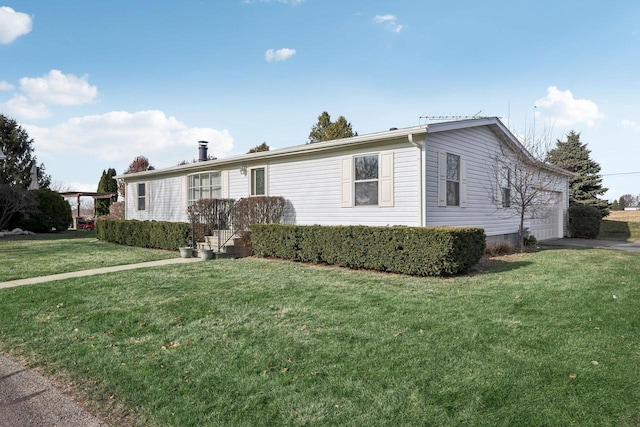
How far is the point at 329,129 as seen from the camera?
28.2 m

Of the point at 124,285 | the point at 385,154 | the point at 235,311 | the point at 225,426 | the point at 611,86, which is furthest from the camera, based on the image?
the point at 611,86

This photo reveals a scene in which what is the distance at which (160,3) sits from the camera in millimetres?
9656

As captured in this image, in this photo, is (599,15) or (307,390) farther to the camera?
(599,15)

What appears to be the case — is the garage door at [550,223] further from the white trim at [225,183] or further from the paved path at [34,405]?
the paved path at [34,405]

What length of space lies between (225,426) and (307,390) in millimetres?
642

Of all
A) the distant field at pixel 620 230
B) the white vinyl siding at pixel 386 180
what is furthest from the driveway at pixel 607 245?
the white vinyl siding at pixel 386 180

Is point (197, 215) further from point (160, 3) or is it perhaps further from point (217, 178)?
point (160, 3)

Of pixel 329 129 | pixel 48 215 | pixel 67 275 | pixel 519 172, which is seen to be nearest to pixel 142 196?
pixel 48 215

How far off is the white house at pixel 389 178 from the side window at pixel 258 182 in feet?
0.11

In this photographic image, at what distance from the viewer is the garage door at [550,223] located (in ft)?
47.6

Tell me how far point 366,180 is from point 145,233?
7697mm

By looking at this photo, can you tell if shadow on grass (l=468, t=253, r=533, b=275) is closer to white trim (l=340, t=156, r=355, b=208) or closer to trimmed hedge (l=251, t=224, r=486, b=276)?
trimmed hedge (l=251, t=224, r=486, b=276)

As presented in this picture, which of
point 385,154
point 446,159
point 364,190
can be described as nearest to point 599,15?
point 446,159

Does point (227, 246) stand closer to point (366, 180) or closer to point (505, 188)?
point (366, 180)
